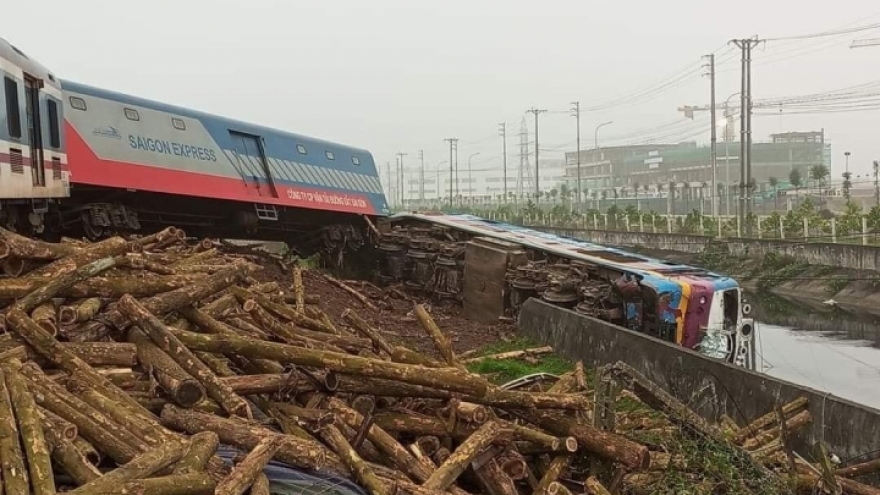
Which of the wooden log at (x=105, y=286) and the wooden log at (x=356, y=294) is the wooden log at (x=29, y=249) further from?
the wooden log at (x=356, y=294)

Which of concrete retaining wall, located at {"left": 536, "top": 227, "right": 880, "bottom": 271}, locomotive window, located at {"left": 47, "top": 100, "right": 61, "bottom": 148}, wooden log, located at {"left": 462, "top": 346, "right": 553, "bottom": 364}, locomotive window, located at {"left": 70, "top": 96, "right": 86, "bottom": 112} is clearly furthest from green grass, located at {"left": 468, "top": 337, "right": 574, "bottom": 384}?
concrete retaining wall, located at {"left": 536, "top": 227, "right": 880, "bottom": 271}

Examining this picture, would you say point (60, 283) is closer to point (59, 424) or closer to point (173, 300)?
point (173, 300)

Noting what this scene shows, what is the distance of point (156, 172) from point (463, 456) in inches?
432

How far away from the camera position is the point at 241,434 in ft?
15.4

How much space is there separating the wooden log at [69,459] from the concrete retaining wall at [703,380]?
5.83m

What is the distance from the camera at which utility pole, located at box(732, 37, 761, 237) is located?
117 ft

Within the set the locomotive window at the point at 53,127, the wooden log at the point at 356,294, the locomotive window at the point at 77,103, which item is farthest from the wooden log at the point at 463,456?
the locomotive window at the point at 77,103

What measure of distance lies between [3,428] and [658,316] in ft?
32.9

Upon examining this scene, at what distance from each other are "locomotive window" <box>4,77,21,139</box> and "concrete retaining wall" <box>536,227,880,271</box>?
24.7 m

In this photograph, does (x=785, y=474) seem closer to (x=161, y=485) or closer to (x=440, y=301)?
(x=161, y=485)

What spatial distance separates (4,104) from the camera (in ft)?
33.0

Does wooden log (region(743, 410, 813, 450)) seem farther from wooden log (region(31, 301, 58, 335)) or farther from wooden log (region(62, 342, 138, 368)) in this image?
wooden log (region(31, 301, 58, 335))

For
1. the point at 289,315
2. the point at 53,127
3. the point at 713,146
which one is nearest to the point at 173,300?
the point at 289,315

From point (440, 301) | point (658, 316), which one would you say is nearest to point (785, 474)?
point (658, 316)
